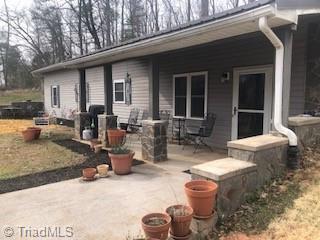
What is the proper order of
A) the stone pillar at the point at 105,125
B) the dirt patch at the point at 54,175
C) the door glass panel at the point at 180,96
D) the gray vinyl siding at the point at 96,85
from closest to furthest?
the dirt patch at the point at 54,175 < the stone pillar at the point at 105,125 < the door glass panel at the point at 180,96 < the gray vinyl siding at the point at 96,85

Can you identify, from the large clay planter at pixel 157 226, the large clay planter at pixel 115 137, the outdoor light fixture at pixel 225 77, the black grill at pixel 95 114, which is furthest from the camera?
the black grill at pixel 95 114

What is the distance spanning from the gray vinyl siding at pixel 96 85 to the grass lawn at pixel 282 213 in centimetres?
903

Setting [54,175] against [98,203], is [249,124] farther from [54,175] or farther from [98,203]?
[54,175]

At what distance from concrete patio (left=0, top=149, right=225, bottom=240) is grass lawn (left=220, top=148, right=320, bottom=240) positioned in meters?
0.89

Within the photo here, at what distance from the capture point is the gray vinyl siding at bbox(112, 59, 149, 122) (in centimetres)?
931

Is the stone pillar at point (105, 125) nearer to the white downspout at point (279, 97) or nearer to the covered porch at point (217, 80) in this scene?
the covered porch at point (217, 80)

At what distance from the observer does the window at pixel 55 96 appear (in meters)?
15.4

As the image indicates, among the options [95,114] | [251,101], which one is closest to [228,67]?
[251,101]

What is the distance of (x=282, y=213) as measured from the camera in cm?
313

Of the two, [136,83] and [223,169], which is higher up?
[136,83]

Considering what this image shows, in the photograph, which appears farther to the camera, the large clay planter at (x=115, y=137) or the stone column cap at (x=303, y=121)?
the large clay planter at (x=115, y=137)

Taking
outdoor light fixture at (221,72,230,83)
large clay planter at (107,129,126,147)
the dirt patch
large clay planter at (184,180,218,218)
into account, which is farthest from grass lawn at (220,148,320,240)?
large clay planter at (107,129,126,147)

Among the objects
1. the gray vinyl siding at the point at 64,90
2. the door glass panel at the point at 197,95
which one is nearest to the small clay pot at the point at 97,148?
the door glass panel at the point at 197,95

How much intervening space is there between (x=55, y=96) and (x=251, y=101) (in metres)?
12.5
